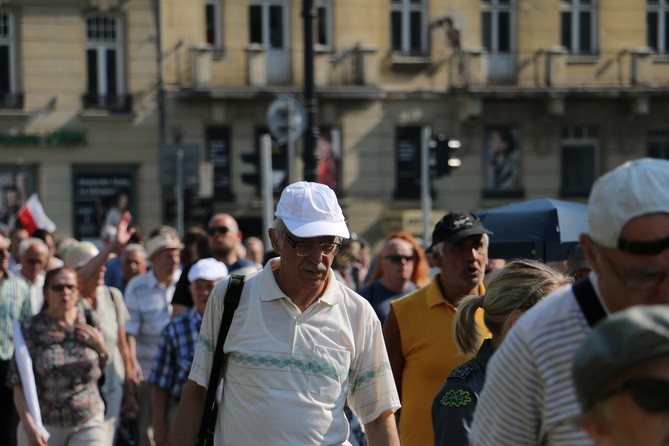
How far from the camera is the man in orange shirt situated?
631 cm

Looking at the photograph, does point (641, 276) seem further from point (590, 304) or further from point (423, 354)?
point (423, 354)

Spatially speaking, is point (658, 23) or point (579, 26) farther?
point (658, 23)

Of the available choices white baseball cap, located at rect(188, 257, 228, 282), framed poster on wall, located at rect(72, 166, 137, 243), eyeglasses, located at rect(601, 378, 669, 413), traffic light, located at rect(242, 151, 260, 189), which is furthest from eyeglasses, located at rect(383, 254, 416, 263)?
framed poster on wall, located at rect(72, 166, 137, 243)

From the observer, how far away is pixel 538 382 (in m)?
3.15

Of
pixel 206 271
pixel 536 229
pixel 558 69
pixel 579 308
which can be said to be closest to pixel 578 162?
pixel 558 69

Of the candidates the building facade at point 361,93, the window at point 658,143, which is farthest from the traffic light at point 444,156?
the window at point 658,143

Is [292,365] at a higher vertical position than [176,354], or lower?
higher

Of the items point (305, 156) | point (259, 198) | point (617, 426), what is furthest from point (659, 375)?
point (259, 198)

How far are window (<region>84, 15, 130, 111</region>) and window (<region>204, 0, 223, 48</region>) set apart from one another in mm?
2284

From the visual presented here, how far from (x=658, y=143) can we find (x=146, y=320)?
95.2 ft

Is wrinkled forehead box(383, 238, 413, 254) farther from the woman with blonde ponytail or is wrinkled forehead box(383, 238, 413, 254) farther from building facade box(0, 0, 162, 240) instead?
building facade box(0, 0, 162, 240)

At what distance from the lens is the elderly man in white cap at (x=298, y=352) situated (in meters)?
5.14

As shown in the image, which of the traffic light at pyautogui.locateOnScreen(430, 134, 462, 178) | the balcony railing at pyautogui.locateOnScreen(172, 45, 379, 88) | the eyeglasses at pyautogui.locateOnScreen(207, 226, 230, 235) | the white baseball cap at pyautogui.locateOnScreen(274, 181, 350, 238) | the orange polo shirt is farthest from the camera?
the balcony railing at pyautogui.locateOnScreen(172, 45, 379, 88)

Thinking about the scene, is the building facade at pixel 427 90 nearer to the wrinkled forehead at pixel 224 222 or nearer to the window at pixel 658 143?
the window at pixel 658 143
